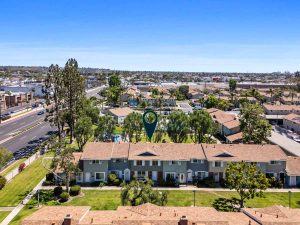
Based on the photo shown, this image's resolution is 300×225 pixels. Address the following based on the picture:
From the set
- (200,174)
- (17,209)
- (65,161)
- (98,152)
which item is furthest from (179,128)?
(17,209)

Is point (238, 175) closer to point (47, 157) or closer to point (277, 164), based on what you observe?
point (277, 164)

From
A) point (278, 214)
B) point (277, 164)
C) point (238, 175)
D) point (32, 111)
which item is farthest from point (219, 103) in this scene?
point (278, 214)

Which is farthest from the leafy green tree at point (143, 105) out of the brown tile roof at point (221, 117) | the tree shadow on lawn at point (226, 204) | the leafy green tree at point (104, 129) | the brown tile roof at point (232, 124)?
the tree shadow on lawn at point (226, 204)

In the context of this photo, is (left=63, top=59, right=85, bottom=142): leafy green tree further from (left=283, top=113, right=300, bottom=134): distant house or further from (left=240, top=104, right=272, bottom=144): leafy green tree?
(left=283, top=113, right=300, bottom=134): distant house

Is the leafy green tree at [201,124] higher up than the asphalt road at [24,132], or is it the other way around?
the leafy green tree at [201,124]

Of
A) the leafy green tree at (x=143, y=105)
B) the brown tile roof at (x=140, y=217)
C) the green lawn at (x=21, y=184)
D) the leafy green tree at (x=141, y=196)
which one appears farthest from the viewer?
the leafy green tree at (x=143, y=105)

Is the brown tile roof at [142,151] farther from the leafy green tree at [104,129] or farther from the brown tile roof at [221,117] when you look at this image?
the brown tile roof at [221,117]
